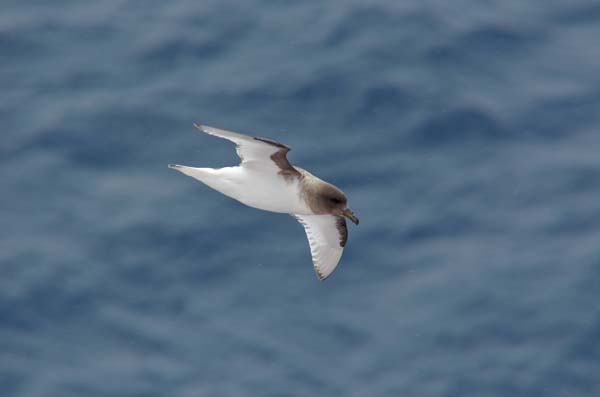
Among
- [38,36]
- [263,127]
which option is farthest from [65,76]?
[263,127]

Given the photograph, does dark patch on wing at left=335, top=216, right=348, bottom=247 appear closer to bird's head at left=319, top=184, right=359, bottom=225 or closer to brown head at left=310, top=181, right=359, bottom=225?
bird's head at left=319, top=184, right=359, bottom=225

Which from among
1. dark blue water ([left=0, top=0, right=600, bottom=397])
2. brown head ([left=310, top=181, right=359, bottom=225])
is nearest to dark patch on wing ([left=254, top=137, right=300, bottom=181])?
brown head ([left=310, top=181, right=359, bottom=225])

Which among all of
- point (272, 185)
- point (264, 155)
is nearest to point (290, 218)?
point (272, 185)

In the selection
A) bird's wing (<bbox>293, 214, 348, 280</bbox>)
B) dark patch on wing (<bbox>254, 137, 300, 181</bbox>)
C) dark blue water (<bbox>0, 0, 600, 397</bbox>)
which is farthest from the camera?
dark blue water (<bbox>0, 0, 600, 397</bbox>)

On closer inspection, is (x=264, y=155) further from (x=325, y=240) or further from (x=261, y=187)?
(x=325, y=240)

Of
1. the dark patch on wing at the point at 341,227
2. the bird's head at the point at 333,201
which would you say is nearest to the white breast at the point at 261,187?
the bird's head at the point at 333,201

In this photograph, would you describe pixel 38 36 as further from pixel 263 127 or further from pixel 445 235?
pixel 445 235
